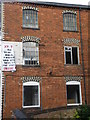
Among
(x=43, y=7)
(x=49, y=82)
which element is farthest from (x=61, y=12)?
(x=49, y=82)

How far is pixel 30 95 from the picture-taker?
14.6 metres

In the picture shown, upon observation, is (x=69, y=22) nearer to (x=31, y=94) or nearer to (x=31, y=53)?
(x=31, y=53)

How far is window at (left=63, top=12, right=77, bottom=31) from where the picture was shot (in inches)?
641

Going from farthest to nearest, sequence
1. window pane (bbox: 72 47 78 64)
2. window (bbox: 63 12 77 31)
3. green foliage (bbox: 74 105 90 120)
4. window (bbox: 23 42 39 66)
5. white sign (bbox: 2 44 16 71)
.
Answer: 1. window (bbox: 63 12 77 31)
2. window pane (bbox: 72 47 78 64)
3. window (bbox: 23 42 39 66)
4. white sign (bbox: 2 44 16 71)
5. green foliage (bbox: 74 105 90 120)

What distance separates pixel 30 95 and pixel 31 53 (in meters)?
3.33

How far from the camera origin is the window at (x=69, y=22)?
16.3 metres

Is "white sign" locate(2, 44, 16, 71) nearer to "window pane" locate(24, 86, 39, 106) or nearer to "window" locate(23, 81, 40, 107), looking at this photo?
"window" locate(23, 81, 40, 107)

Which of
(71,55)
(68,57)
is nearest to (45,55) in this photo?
(68,57)

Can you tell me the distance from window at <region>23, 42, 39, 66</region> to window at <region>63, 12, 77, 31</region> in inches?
127

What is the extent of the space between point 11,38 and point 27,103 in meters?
5.18

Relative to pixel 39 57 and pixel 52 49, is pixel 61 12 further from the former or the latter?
pixel 39 57

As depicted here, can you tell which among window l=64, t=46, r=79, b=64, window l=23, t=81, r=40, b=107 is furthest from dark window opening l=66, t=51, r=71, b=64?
window l=23, t=81, r=40, b=107

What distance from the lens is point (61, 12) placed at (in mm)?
16203

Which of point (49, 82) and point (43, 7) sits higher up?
point (43, 7)
